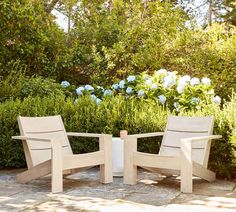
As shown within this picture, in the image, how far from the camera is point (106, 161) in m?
5.35

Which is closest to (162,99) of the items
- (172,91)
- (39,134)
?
(172,91)

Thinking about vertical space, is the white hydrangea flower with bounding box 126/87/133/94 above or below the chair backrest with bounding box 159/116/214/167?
above

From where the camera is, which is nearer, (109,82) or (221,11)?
(109,82)

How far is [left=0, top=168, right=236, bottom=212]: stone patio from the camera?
13.7ft

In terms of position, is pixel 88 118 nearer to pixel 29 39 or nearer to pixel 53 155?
pixel 53 155

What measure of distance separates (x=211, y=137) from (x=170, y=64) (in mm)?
4769

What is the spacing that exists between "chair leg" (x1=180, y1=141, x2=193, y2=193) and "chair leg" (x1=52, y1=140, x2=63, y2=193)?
1.32m

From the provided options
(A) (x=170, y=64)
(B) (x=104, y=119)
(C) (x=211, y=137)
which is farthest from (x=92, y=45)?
(C) (x=211, y=137)

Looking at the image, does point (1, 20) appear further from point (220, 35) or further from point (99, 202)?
point (99, 202)

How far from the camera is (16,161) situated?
636cm

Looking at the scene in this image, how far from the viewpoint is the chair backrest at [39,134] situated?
5.27 metres

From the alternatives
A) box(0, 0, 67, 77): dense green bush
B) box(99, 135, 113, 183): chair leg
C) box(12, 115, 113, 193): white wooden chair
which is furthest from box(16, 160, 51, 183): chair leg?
box(0, 0, 67, 77): dense green bush

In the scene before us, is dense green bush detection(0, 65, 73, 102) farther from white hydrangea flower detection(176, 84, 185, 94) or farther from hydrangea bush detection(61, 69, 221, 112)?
white hydrangea flower detection(176, 84, 185, 94)

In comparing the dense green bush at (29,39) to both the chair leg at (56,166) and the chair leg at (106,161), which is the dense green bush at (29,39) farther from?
the chair leg at (56,166)
